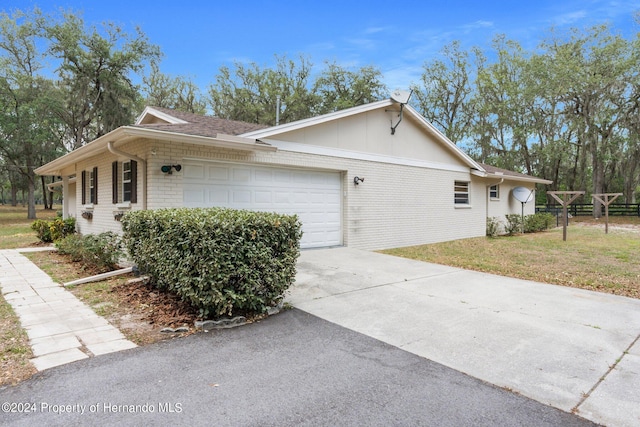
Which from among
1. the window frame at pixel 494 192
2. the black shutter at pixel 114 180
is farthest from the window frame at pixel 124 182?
the window frame at pixel 494 192

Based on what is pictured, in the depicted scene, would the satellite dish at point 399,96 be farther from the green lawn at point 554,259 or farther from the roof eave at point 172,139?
the roof eave at point 172,139

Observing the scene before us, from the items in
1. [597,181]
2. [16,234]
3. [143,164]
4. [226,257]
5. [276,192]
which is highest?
[597,181]

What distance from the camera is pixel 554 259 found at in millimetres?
8992

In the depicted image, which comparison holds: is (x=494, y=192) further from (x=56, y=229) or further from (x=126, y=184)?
(x=56, y=229)

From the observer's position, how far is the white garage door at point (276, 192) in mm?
7523

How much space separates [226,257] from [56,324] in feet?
6.58

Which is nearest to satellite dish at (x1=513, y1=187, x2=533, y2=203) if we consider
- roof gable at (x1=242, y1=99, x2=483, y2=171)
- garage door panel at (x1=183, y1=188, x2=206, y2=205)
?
roof gable at (x1=242, y1=99, x2=483, y2=171)

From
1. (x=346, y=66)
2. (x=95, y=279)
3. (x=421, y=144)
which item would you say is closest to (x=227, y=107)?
(x=346, y=66)

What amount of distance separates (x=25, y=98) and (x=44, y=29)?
172 inches

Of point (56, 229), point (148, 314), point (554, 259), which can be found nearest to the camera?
point (148, 314)

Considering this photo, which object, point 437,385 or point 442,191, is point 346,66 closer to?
point 442,191

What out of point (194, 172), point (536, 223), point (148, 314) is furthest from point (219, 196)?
point (536, 223)

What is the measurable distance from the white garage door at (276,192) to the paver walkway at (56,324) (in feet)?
9.13

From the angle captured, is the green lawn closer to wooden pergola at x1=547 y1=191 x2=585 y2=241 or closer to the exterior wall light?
wooden pergola at x1=547 y1=191 x2=585 y2=241
